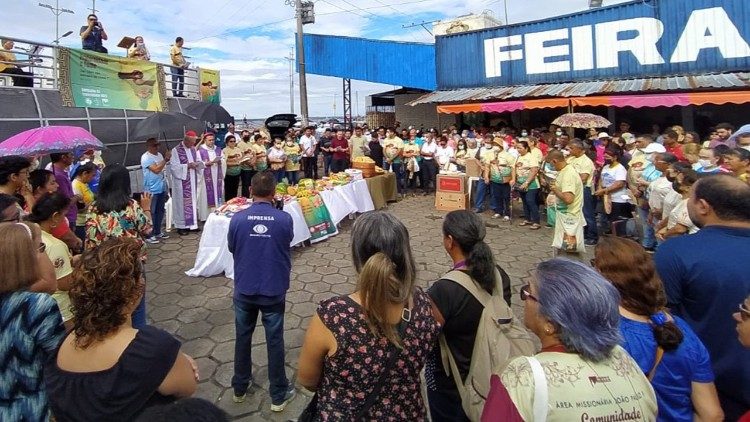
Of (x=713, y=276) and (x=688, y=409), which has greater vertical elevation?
(x=713, y=276)

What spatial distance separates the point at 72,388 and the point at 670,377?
86.2 inches

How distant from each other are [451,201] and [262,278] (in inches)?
295

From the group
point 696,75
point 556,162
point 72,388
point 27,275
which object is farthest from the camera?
point 696,75

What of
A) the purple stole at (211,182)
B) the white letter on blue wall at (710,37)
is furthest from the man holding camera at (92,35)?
the white letter on blue wall at (710,37)

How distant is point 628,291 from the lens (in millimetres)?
1747

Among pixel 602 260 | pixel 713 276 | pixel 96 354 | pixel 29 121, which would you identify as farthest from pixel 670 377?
pixel 29 121

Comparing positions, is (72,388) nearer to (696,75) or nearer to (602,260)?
(602,260)

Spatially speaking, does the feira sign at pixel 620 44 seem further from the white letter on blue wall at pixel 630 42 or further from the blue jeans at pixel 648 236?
the blue jeans at pixel 648 236

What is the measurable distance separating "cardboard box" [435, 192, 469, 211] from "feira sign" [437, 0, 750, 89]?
7.20 m

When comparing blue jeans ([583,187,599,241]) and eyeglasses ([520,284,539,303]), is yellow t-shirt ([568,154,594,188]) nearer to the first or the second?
blue jeans ([583,187,599,241])

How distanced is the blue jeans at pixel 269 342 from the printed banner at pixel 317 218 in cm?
414

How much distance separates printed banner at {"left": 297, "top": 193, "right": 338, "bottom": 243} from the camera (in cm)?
745

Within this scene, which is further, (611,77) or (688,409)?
(611,77)

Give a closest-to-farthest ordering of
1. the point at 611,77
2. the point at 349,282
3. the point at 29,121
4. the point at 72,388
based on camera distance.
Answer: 1. the point at 72,388
2. the point at 349,282
3. the point at 29,121
4. the point at 611,77
